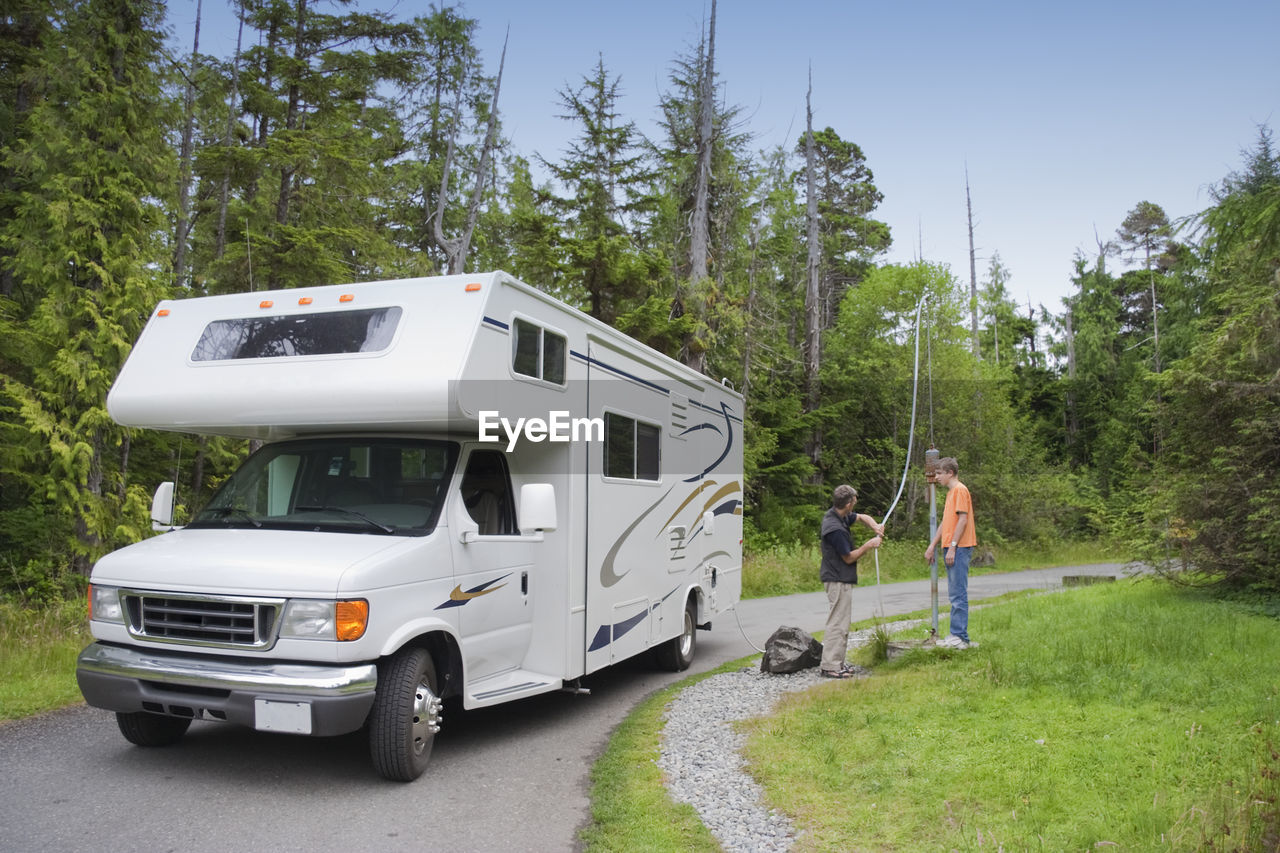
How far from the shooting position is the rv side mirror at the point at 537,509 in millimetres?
6395

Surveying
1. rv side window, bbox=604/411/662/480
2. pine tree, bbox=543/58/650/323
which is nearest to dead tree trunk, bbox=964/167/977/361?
pine tree, bbox=543/58/650/323

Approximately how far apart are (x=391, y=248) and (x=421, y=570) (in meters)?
15.3

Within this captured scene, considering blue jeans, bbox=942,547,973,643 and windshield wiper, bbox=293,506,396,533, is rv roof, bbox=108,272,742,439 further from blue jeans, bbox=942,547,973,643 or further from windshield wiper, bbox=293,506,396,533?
blue jeans, bbox=942,547,973,643

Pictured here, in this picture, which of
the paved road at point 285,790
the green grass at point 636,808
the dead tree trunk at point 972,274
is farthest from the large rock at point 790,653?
the dead tree trunk at point 972,274

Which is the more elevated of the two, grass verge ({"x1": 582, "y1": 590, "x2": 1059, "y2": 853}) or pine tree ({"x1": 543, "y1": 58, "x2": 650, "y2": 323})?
pine tree ({"x1": 543, "y1": 58, "x2": 650, "y2": 323})

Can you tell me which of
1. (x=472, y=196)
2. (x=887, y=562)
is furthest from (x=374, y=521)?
(x=887, y=562)

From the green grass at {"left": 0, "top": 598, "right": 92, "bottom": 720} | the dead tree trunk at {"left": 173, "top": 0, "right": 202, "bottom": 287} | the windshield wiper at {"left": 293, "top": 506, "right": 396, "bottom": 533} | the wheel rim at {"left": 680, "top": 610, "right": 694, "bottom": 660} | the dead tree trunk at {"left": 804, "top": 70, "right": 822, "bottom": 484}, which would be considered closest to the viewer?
the windshield wiper at {"left": 293, "top": 506, "right": 396, "bottom": 533}

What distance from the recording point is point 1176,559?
12.9 meters

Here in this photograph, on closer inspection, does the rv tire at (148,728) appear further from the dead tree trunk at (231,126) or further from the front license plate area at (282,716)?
the dead tree trunk at (231,126)

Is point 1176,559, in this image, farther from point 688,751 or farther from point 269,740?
point 269,740

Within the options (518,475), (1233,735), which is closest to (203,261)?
(518,475)

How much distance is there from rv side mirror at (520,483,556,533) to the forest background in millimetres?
5352

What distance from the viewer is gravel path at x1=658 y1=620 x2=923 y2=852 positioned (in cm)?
505

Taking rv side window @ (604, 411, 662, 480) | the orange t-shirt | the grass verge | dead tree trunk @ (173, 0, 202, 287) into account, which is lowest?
the grass verge
